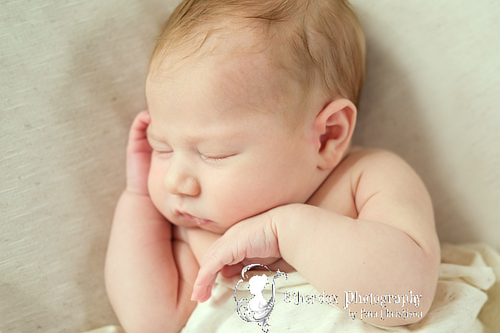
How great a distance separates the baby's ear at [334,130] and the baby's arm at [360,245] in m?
0.13

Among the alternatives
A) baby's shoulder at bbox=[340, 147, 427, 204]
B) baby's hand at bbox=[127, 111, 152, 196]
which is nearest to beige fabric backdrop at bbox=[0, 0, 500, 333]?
baby's hand at bbox=[127, 111, 152, 196]

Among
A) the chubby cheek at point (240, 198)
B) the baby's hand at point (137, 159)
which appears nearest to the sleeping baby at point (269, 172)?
the chubby cheek at point (240, 198)

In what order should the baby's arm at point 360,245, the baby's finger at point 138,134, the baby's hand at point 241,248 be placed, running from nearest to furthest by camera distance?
the baby's arm at point 360,245 < the baby's hand at point 241,248 < the baby's finger at point 138,134

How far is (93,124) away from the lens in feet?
4.50

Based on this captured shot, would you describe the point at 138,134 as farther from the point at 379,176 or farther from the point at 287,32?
the point at 379,176

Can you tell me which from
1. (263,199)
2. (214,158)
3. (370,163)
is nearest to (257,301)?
(263,199)

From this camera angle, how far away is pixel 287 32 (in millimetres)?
1150

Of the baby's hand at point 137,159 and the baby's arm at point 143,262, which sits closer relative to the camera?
the baby's arm at point 143,262

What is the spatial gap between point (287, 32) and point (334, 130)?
11.9 inches

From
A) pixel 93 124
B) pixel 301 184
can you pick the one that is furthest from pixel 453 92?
pixel 93 124

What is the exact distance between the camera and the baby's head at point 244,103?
3.67 ft

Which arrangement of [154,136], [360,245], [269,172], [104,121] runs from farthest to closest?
[104,121], [154,136], [269,172], [360,245]

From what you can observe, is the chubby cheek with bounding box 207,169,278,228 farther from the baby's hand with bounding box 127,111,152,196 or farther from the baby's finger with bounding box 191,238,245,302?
the baby's hand with bounding box 127,111,152,196

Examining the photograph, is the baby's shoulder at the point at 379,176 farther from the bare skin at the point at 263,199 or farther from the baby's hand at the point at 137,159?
the baby's hand at the point at 137,159
